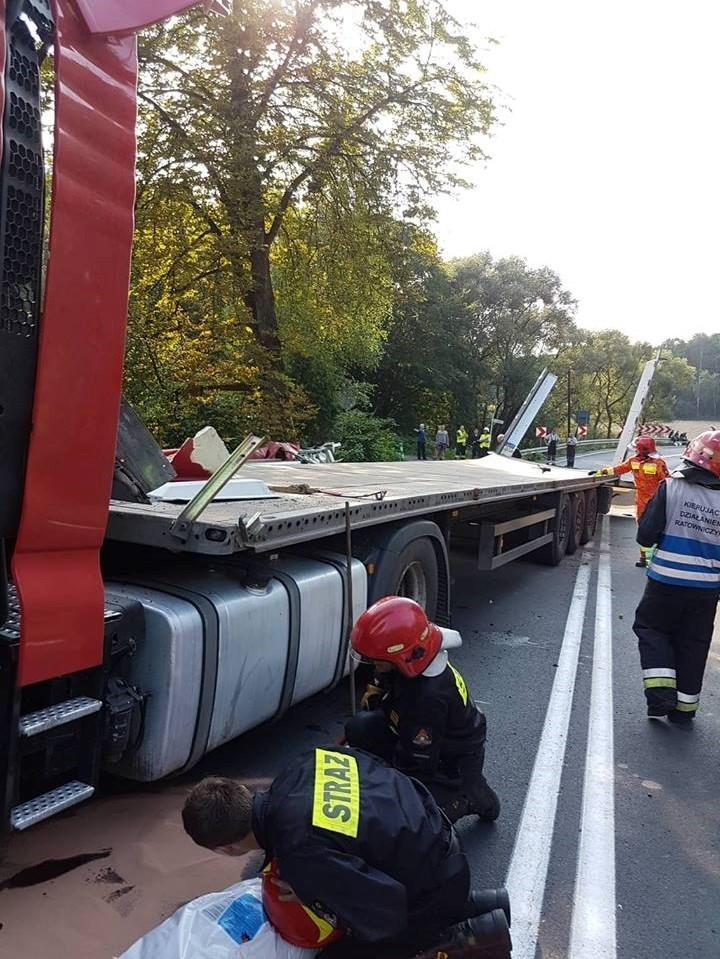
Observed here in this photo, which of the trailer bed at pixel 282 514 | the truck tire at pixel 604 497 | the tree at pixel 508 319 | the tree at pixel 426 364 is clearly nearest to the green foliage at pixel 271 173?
the truck tire at pixel 604 497

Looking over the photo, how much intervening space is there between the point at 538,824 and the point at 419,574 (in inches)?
80.1

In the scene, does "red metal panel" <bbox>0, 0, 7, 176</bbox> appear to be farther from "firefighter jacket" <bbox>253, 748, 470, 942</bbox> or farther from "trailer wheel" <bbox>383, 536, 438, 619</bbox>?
"trailer wheel" <bbox>383, 536, 438, 619</bbox>

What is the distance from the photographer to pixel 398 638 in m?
2.75

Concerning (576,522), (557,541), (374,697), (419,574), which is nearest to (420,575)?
(419,574)

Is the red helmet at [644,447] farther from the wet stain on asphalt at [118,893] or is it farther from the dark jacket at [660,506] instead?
the wet stain on asphalt at [118,893]

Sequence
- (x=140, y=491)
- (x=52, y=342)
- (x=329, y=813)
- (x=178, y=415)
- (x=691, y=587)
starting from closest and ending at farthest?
(x=329, y=813), (x=52, y=342), (x=140, y=491), (x=691, y=587), (x=178, y=415)

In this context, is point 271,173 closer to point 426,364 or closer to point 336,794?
point 336,794

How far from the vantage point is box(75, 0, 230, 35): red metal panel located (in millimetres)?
2184

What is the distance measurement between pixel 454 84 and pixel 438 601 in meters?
15.0

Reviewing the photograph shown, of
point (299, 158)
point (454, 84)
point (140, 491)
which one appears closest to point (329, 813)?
point (140, 491)

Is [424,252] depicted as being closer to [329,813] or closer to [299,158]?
[299,158]

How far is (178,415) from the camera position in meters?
15.7

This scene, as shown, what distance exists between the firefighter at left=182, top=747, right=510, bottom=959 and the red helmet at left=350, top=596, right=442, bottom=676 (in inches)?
23.0

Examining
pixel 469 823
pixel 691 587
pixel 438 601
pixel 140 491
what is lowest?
pixel 469 823
